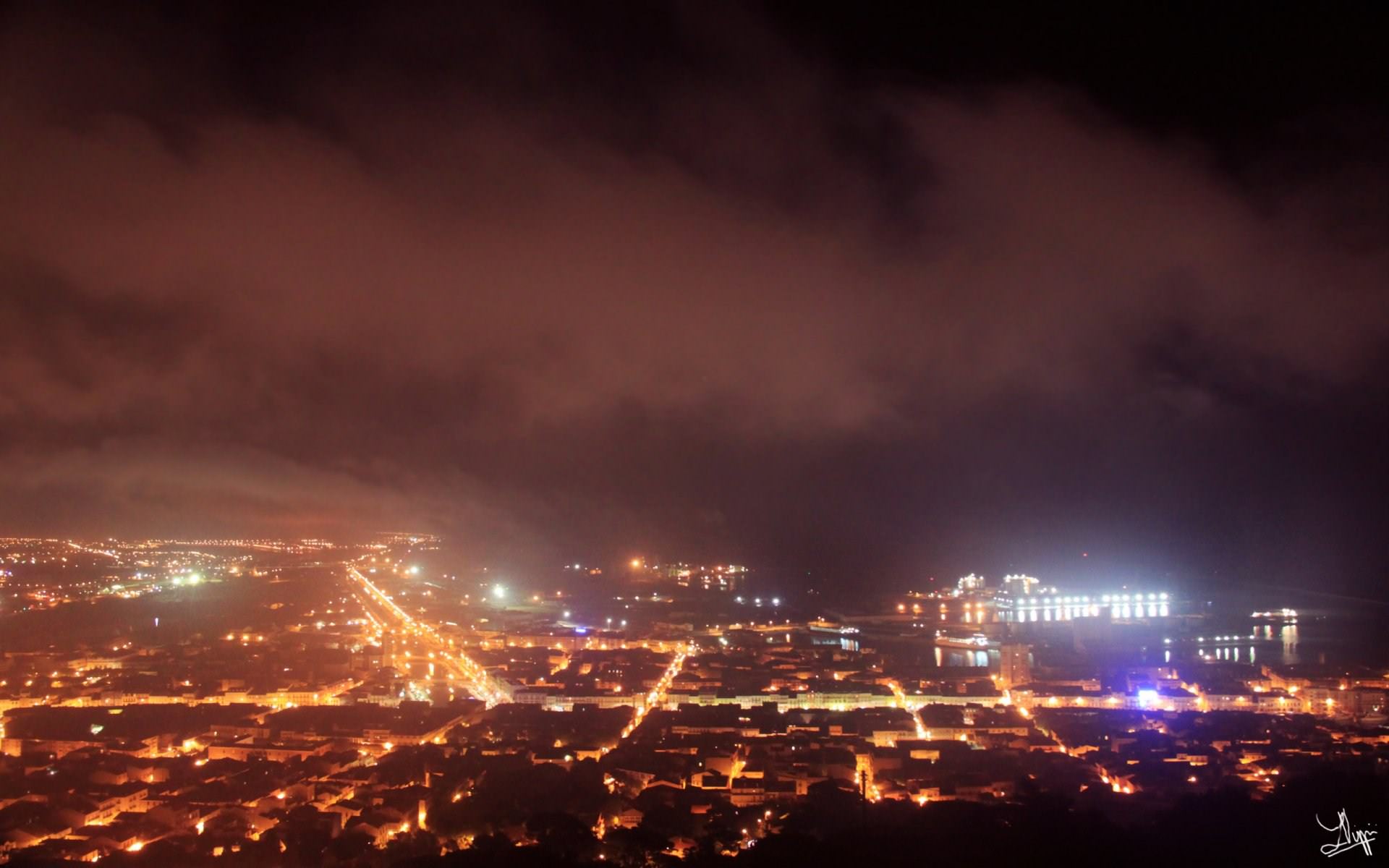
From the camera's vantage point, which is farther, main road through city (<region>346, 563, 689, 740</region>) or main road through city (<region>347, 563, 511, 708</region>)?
main road through city (<region>347, 563, 511, 708</region>)

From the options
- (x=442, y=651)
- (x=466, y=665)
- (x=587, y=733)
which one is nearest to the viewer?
(x=587, y=733)

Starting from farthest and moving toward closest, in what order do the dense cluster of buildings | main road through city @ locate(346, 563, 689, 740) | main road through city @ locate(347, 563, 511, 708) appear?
main road through city @ locate(347, 563, 511, 708) → main road through city @ locate(346, 563, 689, 740) → the dense cluster of buildings

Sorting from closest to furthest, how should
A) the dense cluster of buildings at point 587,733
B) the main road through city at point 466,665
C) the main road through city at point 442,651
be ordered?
the dense cluster of buildings at point 587,733, the main road through city at point 466,665, the main road through city at point 442,651

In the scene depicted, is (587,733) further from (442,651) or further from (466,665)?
(442,651)

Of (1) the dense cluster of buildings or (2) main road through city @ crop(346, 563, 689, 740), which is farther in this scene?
(2) main road through city @ crop(346, 563, 689, 740)

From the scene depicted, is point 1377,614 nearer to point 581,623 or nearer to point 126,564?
point 581,623

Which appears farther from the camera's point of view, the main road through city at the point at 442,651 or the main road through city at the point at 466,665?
the main road through city at the point at 442,651

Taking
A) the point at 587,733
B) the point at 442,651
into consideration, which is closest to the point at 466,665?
the point at 442,651

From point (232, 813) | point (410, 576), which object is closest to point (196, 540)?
point (410, 576)

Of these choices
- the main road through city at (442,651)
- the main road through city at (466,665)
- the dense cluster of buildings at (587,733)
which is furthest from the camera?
the main road through city at (442,651)

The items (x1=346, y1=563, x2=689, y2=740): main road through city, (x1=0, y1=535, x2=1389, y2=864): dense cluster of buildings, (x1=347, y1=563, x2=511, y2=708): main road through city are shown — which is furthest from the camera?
(x1=347, y1=563, x2=511, y2=708): main road through city

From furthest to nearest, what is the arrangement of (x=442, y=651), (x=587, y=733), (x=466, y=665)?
1. (x=442, y=651)
2. (x=466, y=665)
3. (x=587, y=733)
